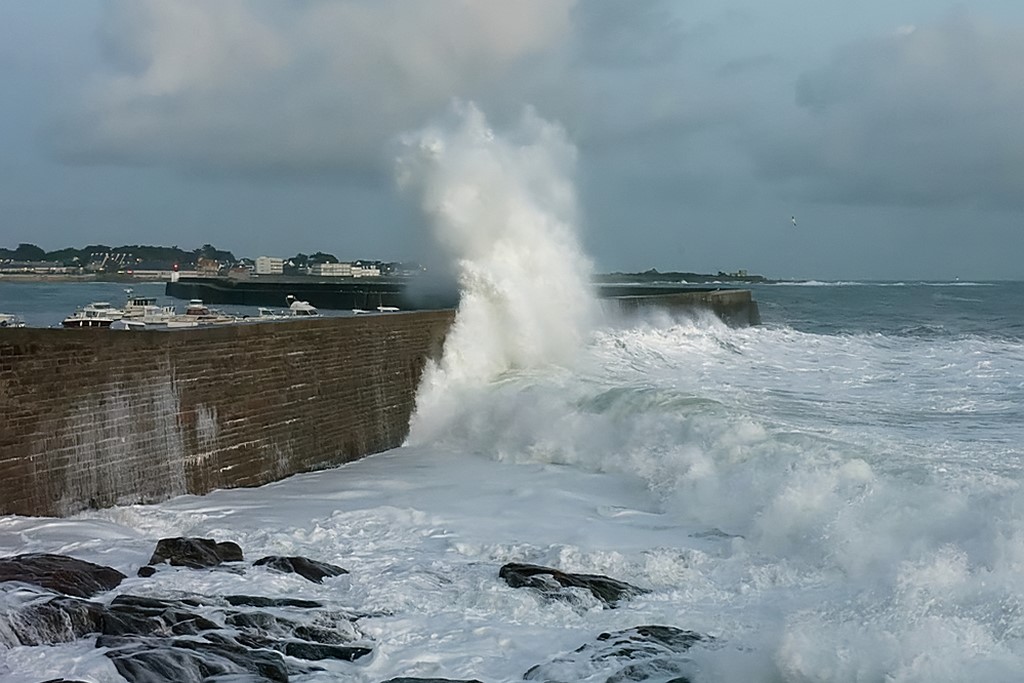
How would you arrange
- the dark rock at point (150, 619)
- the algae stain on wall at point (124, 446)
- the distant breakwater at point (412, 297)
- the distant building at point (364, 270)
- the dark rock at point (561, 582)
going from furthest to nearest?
the distant building at point (364, 270) → the distant breakwater at point (412, 297) → the algae stain on wall at point (124, 446) → the dark rock at point (561, 582) → the dark rock at point (150, 619)

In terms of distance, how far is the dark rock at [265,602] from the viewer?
6422 mm

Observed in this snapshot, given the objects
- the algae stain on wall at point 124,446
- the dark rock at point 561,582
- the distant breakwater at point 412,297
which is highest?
the distant breakwater at point 412,297

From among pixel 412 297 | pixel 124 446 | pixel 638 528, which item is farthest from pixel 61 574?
pixel 412 297

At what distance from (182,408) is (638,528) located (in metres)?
4.50

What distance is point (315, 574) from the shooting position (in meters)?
7.25

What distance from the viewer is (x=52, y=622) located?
5.62 meters

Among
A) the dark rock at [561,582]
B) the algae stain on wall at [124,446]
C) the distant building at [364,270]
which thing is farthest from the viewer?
the distant building at [364,270]

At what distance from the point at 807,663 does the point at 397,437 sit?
31.3 feet

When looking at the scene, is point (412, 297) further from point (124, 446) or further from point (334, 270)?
point (334, 270)

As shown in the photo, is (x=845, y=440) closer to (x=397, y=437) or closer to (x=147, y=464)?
(x=397, y=437)

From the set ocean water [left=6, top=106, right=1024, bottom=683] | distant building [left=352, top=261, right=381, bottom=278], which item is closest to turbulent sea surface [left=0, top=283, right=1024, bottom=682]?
ocean water [left=6, top=106, right=1024, bottom=683]

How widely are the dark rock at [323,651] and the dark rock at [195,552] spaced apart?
1.68 metres

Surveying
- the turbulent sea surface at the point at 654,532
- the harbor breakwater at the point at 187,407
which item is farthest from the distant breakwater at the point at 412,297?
the turbulent sea surface at the point at 654,532

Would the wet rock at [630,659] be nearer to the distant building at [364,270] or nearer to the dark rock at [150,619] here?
the dark rock at [150,619]
